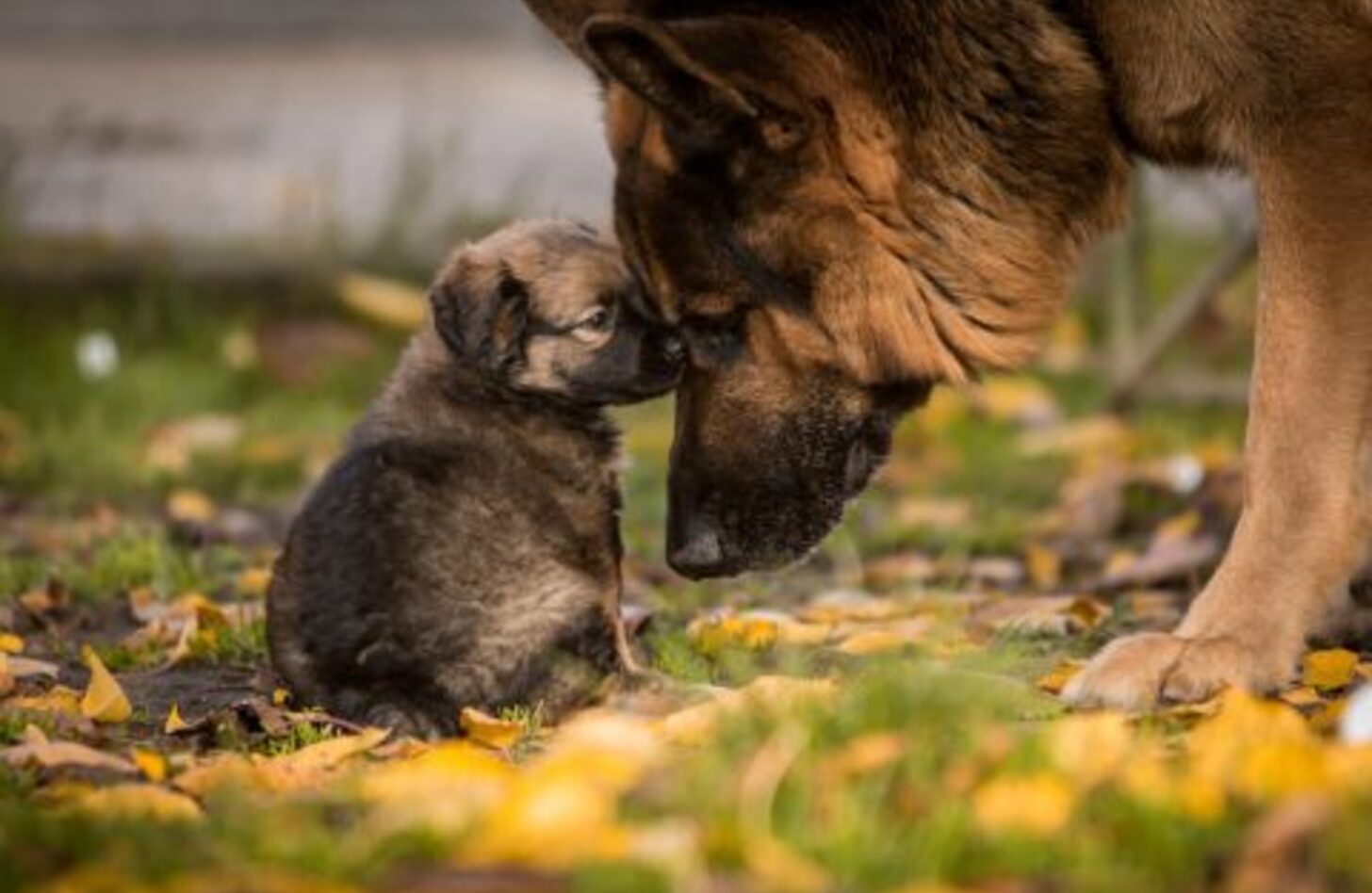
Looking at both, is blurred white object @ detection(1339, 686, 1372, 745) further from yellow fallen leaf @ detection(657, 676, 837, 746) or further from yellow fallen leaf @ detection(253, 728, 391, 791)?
yellow fallen leaf @ detection(253, 728, 391, 791)

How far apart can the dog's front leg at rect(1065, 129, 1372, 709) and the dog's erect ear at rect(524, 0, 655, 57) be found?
1213mm

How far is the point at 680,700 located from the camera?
14.2 feet

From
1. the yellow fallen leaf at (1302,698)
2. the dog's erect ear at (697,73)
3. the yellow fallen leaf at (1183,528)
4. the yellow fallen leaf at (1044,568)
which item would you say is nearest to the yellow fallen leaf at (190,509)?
the yellow fallen leaf at (1044,568)

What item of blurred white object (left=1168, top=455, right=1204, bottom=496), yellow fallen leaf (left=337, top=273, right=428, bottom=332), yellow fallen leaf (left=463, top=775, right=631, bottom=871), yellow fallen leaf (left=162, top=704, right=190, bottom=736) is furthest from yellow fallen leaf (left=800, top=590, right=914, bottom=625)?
yellow fallen leaf (left=337, top=273, right=428, bottom=332)

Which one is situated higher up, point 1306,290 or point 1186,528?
point 1306,290

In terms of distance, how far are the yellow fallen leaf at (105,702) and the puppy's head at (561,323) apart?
35.0 inches

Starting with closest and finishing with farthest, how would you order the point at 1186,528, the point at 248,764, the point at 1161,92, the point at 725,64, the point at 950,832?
the point at 950,832
the point at 248,764
the point at 725,64
the point at 1161,92
the point at 1186,528

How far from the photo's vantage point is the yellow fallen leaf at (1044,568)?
6207mm

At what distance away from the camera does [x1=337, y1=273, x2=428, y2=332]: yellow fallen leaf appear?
28.9 feet

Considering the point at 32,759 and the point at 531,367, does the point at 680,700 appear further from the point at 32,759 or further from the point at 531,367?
the point at 32,759

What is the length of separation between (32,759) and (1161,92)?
239 cm

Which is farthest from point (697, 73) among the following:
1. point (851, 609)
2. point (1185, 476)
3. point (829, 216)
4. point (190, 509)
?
point (190, 509)

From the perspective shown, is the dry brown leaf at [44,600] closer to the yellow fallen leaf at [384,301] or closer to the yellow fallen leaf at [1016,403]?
the yellow fallen leaf at [384,301]

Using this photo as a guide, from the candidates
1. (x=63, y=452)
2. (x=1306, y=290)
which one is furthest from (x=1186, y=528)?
(x=63, y=452)
